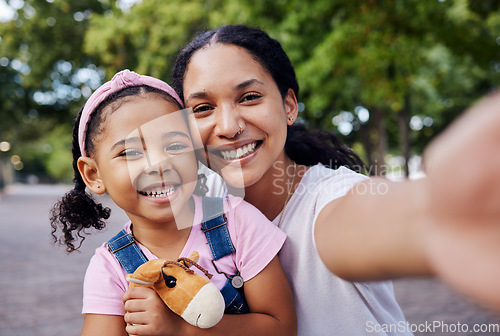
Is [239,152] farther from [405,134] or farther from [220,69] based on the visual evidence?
[405,134]

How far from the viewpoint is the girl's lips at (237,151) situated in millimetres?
1810

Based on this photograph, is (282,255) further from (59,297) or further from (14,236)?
(14,236)

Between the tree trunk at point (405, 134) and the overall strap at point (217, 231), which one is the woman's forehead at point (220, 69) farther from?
the tree trunk at point (405, 134)

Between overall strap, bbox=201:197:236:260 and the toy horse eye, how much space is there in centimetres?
25

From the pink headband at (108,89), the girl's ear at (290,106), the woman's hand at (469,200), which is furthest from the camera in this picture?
the girl's ear at (290,106)

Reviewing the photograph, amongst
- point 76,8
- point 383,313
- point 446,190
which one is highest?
point 76,8

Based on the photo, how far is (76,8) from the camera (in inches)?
683

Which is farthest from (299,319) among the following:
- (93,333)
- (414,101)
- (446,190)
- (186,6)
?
(414,101)

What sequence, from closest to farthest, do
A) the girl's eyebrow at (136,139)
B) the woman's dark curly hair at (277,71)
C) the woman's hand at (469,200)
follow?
the woman's hand at (469,200)
the girl's eyebrow at (136,139)
the woman's dark curly hair at (277,71)

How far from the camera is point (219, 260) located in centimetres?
160

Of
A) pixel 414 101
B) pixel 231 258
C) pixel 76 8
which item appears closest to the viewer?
pixel 231 258

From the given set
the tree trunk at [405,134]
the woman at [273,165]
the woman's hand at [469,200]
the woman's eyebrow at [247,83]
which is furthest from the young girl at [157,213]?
the tree trunk at [405,134]

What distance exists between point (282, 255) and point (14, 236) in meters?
10.2

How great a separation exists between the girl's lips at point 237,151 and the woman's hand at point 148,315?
635 mm
